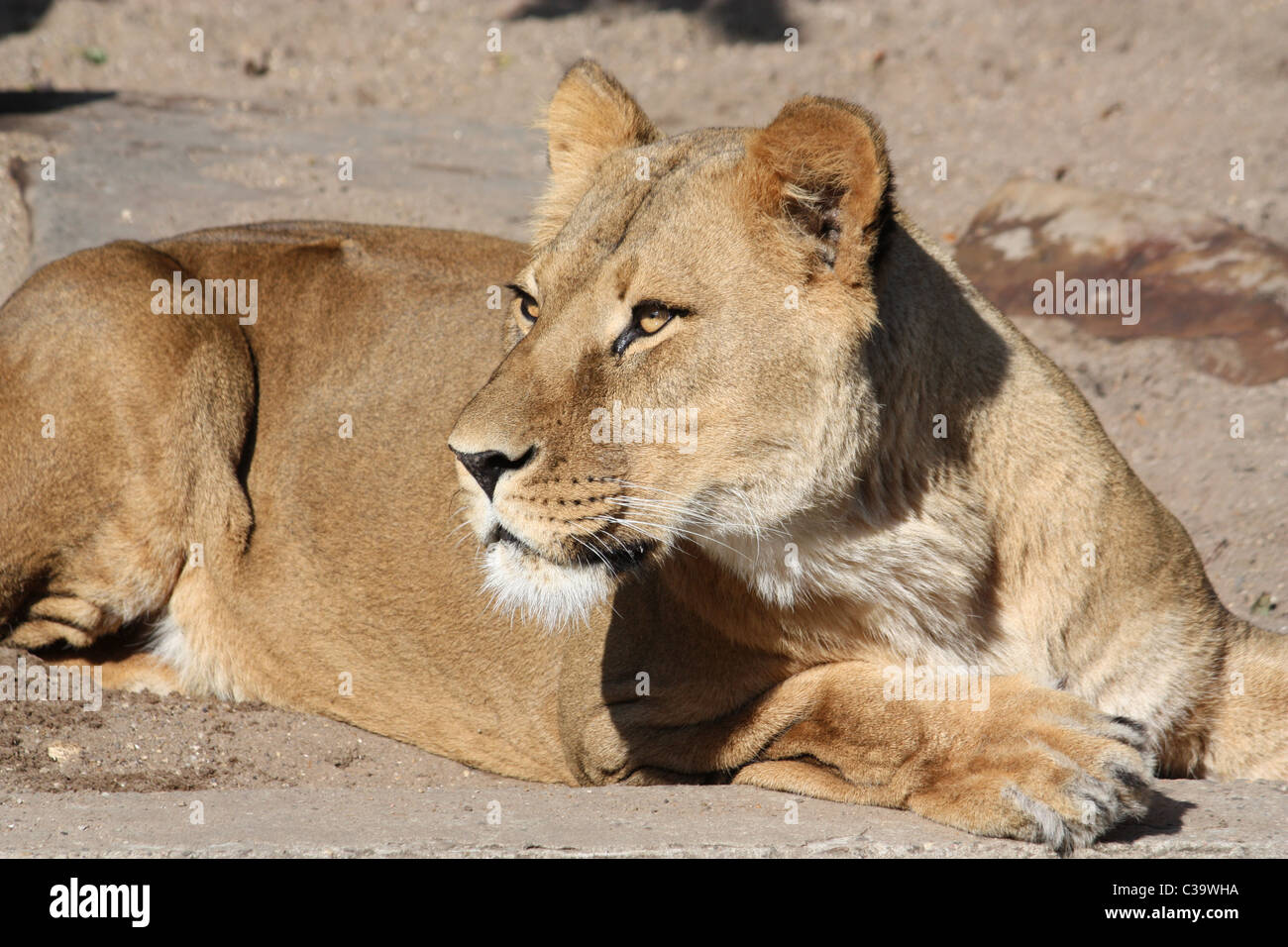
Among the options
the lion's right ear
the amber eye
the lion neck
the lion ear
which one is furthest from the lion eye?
the lion's right ear

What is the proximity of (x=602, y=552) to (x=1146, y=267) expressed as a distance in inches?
190

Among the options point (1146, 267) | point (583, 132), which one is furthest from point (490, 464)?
point (1146, 267)

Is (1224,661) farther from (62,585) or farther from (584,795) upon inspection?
Result: (62,585)

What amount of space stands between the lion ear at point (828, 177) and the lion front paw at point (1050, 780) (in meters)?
1.14

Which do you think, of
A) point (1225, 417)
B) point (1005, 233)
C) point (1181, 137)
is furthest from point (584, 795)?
point (1181, 137)

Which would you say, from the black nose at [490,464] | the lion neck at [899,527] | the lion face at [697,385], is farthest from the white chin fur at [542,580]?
the lion neck at [899,527]

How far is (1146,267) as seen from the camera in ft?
23.4

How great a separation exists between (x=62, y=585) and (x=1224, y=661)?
12.9ft

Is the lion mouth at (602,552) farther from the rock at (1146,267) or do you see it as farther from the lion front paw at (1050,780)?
the rock at (1146,267)

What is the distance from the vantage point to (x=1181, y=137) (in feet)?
31.1

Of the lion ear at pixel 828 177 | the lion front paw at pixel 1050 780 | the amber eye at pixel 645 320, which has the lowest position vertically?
the lion front paw at pixel 1050 780

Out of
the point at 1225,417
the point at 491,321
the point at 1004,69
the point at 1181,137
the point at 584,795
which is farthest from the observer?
the point at 1004,69

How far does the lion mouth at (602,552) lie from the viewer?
10.8 feet

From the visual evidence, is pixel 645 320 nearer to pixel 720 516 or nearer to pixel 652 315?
pixel 652 315
